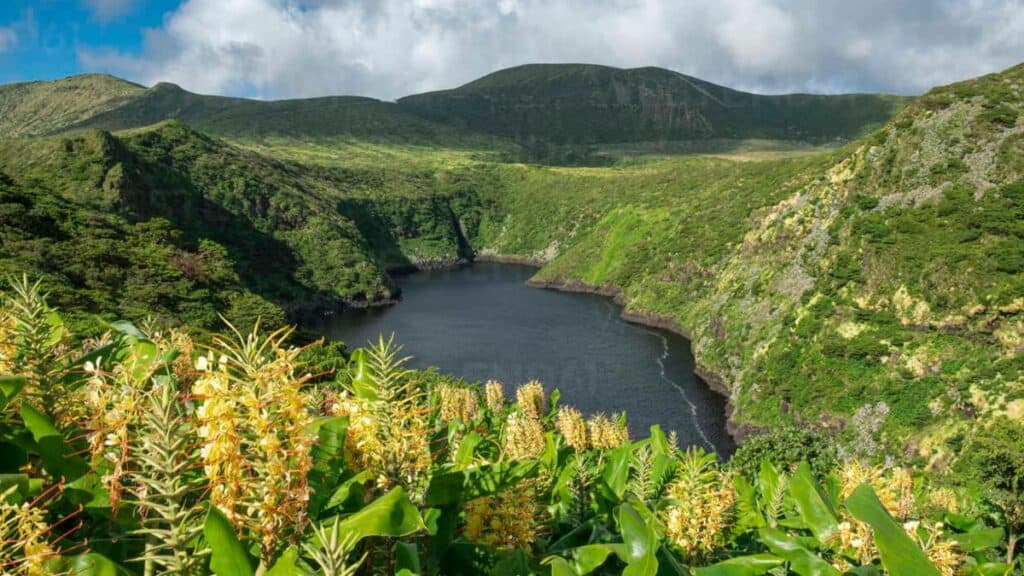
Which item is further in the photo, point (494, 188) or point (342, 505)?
point (494, 188)

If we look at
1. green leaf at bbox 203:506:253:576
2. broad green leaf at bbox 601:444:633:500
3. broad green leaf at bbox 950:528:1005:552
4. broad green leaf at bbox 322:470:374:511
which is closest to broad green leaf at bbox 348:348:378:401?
broad green leaf at bbox 322:470:374:511

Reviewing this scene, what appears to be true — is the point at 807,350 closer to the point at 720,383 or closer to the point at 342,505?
the point at 720,383

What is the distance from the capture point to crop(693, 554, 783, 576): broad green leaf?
2357 millimetres

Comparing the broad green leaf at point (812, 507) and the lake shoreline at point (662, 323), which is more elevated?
the broad green leaf at point (812, 507)

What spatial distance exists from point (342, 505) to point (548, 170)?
17090 centimetres

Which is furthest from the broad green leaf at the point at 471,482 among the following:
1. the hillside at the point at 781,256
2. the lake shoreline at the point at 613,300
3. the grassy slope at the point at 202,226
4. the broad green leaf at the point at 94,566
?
the lake shoreline at the point at 613,300

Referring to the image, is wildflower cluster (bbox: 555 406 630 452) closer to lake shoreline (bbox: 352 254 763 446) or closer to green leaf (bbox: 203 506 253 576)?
green leaf (bbox: 203 506 253 576)

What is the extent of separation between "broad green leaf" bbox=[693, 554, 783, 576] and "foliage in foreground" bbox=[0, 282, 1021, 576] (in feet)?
0.03

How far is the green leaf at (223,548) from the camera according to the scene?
1.48 metres

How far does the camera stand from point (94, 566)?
1617 mm

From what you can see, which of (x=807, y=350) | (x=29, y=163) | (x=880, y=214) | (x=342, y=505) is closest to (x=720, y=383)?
(x=807, y=350)

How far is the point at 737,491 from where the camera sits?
511 cm

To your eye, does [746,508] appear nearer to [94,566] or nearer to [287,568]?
[287,568]

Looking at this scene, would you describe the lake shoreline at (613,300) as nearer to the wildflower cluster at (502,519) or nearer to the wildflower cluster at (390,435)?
the wildflower cluster at (502,519)
